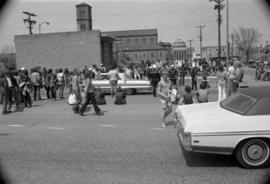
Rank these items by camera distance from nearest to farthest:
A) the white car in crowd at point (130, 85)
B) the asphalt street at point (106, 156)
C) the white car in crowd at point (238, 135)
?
1. the asphalt street at point (106, 156)
2. the white car in crowd at point (238, 135)
3. the white car in crowd at point (130, 85)

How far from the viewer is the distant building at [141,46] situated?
12519cm

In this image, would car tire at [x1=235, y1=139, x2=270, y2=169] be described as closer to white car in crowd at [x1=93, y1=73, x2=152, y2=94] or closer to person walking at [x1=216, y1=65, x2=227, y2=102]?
person walking at [x1=216, y1=65, x2=227, y2=102]

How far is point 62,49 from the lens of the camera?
4016 cm

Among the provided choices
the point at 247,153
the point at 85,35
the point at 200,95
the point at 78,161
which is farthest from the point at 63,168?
the point at 85,35

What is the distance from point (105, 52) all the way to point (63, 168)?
38.2 m

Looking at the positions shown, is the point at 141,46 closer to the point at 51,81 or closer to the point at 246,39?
the point at 246,39

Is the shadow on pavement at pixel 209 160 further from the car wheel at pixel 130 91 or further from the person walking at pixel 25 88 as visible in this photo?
the car wheel at pixel 130 91

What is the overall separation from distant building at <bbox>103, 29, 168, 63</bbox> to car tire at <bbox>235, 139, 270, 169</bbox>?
113m

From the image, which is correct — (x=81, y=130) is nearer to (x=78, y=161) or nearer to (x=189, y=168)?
(x=78, y=161)

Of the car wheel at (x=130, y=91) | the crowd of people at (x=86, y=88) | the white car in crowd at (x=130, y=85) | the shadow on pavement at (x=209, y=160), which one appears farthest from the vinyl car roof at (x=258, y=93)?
the car wheel at (x=130, y=91)

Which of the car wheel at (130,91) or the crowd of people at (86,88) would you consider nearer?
the crowd of people at (86,88)

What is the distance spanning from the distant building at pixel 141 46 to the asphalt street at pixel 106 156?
4319 inches

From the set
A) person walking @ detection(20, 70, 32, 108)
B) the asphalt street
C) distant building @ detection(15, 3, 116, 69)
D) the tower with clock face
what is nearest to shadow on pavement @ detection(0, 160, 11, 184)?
the asphalt street

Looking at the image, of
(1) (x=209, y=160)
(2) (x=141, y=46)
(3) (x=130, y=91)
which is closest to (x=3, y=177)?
(1) (x=209, y=160)
